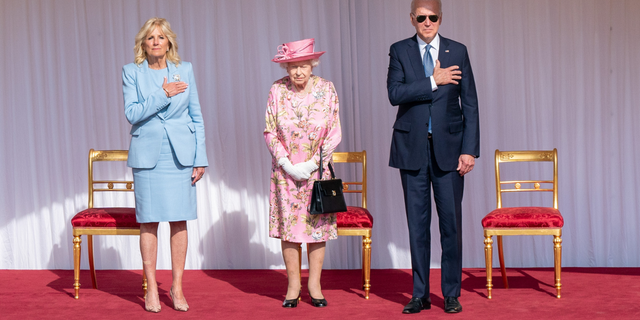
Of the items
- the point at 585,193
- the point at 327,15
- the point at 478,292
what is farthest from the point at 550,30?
the point at 478,292

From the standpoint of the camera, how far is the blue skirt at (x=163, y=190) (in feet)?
12.8

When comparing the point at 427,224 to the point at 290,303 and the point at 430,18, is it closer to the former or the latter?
the point at 290,303

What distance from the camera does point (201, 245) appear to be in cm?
564

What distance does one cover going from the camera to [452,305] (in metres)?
3.73

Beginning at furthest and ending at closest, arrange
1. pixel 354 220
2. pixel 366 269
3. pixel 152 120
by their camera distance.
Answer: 1. pixel 354 220
2. pixel 366 269
3. pixel 152 120

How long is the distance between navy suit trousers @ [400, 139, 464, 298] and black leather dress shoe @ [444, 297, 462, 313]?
23mm

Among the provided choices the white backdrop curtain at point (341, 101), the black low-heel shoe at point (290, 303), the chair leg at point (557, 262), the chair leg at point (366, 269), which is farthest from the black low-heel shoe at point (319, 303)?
the white backdrop curtain at point (341, 101)

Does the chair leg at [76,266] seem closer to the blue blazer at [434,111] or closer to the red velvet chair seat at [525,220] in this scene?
the blue blazer at [434,111]

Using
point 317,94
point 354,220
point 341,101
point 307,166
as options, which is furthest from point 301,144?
point 341,101

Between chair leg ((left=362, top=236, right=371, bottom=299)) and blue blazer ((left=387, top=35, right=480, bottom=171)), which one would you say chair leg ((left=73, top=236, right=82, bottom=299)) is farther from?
blue blazer ((left=387, top=35, right=480, bottom=171))

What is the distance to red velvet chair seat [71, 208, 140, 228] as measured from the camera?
4453 mm

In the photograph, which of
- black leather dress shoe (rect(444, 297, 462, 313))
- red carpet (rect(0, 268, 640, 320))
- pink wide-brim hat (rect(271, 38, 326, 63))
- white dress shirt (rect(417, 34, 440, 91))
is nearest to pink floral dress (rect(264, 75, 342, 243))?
pink wide-brim hat (rect(271, 38, 326, 63))

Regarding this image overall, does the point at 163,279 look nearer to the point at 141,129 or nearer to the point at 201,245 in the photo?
the point at 201,245

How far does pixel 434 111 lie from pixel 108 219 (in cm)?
223
